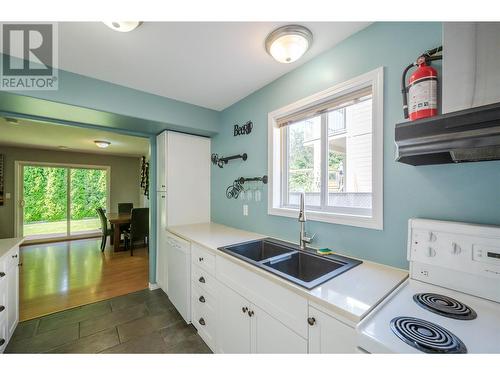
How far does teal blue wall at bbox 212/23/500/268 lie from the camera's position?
923mm

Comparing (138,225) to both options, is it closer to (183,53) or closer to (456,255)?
(183,53)

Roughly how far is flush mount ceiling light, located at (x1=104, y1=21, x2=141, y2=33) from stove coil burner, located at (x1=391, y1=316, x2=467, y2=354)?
6.22 ft

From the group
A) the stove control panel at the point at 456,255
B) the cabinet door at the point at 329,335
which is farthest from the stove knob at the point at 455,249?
the cabinet door at the point at 329,335

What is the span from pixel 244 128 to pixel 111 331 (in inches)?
92.8

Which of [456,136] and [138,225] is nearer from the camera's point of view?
[456,136]

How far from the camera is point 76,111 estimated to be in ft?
6.11

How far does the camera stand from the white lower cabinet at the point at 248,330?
1034 mm

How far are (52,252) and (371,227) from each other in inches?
230

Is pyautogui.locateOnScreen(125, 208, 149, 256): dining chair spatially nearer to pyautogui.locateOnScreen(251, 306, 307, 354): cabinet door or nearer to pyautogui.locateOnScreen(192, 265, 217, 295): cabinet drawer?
pyautogui.locateOnScreen(192, 265, 217, 295): cabinet drawer

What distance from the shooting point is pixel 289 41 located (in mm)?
1296

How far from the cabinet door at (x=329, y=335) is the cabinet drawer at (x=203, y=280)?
875mm

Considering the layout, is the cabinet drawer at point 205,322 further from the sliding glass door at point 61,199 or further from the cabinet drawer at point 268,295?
the sliding glass door at point 61,199

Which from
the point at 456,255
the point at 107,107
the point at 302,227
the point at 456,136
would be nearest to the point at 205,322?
the point at 302,227
